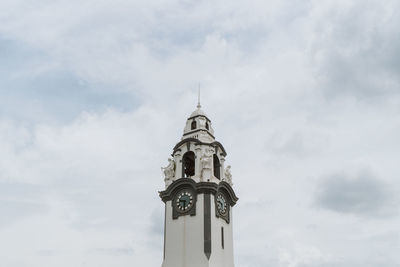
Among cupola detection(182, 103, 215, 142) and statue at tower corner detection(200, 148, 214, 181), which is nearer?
statue at tower corner detection(200, 148, 214, 181)

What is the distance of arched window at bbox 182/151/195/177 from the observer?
56.6m

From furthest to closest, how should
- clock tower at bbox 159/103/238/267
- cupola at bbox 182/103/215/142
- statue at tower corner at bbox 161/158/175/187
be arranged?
cupola at bbox 182/103/215/142, statue at tower corner at bbox 161/158/175/187, clock tower at bbox 159/103/238/267

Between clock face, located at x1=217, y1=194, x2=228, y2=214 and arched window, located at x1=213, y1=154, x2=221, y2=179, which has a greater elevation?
arched window, located at x1=213, y1=154, x2=221, y2=179

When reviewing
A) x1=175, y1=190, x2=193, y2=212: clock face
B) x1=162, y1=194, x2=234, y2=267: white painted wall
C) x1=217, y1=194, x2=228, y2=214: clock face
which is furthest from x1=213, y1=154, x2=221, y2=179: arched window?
x1=175, y1=190, x2=193, y2=212: clock face

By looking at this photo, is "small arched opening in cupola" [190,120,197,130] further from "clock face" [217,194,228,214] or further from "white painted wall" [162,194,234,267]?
"white painted wall" [162,194,234,267]

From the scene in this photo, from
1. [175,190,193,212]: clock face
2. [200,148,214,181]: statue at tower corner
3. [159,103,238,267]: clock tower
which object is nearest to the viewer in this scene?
[159,103,238,267]: clock tower

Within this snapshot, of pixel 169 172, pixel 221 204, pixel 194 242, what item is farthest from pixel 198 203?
pixel 169 172

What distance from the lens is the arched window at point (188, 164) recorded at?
5662cm

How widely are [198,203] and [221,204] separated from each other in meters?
3.17

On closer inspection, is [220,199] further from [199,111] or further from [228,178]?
[199,111]

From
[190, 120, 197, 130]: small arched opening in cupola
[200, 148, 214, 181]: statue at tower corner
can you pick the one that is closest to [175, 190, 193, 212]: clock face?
[200, 148, 214, 181]: statue at tower corner

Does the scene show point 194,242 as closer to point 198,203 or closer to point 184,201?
point 198,203

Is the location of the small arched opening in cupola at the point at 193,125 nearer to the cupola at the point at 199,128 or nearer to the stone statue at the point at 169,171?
the cupola at the point at 199,128

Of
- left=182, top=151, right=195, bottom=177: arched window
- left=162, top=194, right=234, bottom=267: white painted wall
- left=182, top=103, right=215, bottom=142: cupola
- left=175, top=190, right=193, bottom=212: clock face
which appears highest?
left=182, top=103, right=215, bottom=142: cupola
